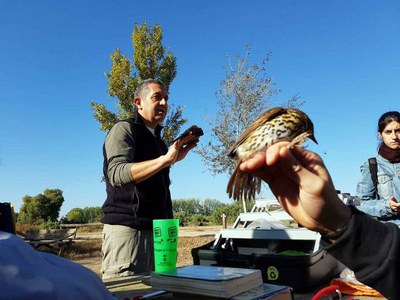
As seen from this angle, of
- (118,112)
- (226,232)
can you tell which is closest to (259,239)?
(226,232)

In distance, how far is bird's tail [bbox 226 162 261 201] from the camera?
3.89 ft

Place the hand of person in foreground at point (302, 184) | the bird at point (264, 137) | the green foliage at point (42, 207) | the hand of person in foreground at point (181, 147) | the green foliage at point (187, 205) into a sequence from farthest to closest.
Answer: the green foliage at point (187, 205) → the green foliage at point (42, 207) → the hand of person in foreground at point (181, 147) → the bird at point (264, 137) → the hand of person in foreground at point (302, 184)

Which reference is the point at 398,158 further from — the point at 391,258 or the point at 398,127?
the point at 391,258

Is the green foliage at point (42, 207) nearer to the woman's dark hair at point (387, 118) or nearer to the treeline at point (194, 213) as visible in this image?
the treeline at point (194, 213)

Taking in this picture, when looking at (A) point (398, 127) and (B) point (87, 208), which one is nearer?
(A) point (398, 127)

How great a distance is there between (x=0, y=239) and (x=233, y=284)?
77 cm

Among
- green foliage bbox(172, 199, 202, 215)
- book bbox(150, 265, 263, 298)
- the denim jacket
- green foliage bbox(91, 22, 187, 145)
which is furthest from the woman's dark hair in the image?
green foliage bbox(172, 199, 202, 215)

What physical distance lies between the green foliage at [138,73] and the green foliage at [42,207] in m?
11.2

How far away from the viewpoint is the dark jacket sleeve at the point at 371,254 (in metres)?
1.03

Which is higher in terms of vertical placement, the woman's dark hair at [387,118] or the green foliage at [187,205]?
the green foliage at [187,205]

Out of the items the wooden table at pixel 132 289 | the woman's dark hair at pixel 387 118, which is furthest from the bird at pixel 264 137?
the woman's dark hair at pixel 387 118

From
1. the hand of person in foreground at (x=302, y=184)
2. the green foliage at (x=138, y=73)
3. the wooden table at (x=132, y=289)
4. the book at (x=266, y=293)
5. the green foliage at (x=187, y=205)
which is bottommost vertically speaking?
the wooden table at (x=132, y=289)

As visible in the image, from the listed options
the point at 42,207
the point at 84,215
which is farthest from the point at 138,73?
the point at 84,215

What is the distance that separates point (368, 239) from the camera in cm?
104
